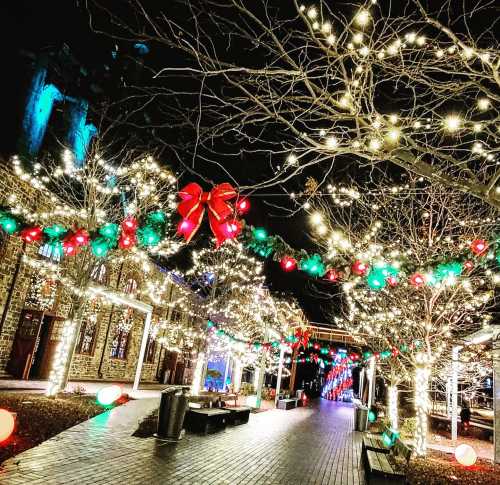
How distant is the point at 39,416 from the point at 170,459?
3173mm

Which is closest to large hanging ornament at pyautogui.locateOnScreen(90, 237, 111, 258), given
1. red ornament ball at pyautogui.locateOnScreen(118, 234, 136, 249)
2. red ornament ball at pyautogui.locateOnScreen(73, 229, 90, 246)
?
red ornament ball at pyautogui.locateOnScreen(73, 229, 90, 246)

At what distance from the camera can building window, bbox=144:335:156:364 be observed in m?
24.4

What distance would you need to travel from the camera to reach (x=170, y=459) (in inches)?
274

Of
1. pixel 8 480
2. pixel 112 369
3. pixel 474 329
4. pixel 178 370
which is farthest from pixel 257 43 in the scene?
pixel 178 370

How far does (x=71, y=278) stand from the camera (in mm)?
12203

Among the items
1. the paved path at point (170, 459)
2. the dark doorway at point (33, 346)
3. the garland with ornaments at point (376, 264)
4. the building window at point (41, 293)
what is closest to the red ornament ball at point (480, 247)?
the garland with ornaments at point (376, 264)

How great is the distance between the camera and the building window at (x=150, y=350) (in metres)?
24.4

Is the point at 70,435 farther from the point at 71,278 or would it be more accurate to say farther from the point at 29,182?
the point at 29,182

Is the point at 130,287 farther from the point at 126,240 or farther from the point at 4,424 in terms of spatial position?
the point at 4,424

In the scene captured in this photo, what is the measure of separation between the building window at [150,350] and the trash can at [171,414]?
1637 centimetres

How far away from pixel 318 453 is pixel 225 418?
3.16 metres

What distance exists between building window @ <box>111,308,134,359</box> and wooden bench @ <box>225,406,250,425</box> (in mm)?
10208

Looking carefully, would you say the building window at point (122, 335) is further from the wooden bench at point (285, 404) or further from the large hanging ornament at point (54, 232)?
the large hanging ornament at point (54, 232)

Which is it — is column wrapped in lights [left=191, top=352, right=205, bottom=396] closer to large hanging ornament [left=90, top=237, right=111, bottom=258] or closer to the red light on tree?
large hanging ornament [left=90, top=237, right=111, bottom=258]
